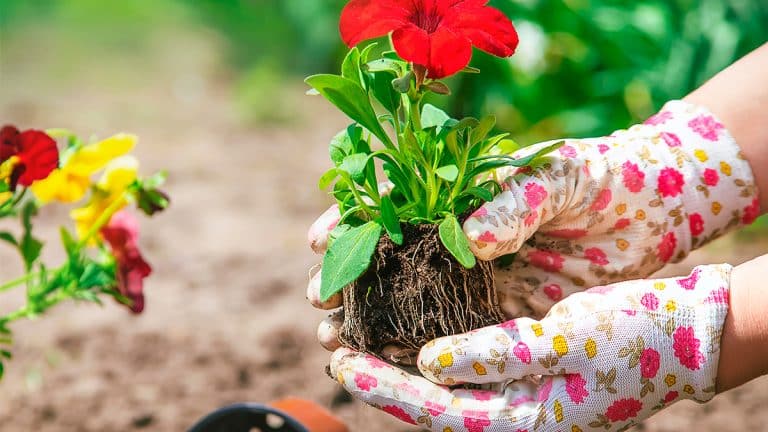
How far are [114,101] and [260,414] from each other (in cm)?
316

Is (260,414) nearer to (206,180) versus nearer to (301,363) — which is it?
(301,363)

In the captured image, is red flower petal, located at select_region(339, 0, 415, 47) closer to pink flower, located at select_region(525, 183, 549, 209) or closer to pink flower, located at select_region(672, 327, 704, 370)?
pink flower, located at select_region(525, 183, 549, 209)

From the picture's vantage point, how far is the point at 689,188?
156 cm

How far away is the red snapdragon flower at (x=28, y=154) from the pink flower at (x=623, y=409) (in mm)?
998

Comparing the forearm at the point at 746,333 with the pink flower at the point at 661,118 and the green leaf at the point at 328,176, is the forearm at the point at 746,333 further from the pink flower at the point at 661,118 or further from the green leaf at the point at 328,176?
the green leaf at the point at 328,176

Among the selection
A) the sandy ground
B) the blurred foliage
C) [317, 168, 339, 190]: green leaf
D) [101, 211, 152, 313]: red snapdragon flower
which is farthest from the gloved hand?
the blurred foliage

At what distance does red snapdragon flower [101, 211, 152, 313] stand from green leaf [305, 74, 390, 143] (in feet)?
2.04

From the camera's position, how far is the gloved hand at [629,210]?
1.49 meters

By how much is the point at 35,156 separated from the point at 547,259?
34.9 inches

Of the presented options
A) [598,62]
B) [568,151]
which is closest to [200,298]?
[568,151]

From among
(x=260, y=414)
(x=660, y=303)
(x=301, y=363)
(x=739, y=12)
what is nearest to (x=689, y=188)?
(x=660, y=303)

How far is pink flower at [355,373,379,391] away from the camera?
134 cm

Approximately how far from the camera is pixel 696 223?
1.58 metres

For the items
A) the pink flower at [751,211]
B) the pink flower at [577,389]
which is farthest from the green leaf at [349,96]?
the pink flower at [751,211]
